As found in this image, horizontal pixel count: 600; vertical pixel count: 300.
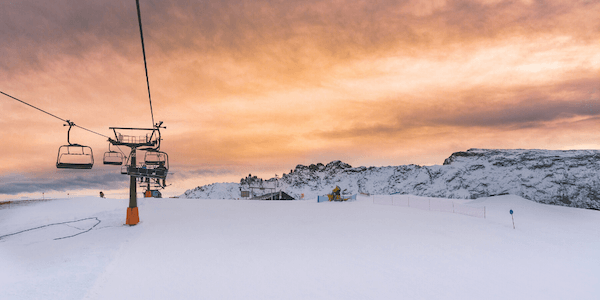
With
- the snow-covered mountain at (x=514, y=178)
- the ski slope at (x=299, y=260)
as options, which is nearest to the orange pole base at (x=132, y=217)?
the ski slope at (x=299, y=260)

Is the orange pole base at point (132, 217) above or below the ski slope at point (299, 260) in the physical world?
above

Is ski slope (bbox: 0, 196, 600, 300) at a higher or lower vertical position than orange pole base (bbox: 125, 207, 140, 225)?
lower

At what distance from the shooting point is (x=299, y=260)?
15547 millimetres

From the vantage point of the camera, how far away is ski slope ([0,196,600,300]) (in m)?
12.3

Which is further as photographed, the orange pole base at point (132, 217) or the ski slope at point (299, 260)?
the orange pole base at point (132, 217)

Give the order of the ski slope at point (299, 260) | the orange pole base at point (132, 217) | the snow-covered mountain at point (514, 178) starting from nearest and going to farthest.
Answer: the ski slope at point (299, 260), the orange pole base at point (132, 217), the snow-covered mountain at point (514, 178)

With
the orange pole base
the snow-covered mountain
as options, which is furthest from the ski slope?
the snow-covered mountain

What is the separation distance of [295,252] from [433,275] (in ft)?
23.5

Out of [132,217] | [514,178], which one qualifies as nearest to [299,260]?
[132,217]

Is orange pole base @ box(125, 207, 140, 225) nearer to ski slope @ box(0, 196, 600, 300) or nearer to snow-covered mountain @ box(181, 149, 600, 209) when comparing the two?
ski slope @ box(0, 196, 600, 300)

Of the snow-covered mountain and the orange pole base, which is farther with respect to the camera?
the snow-covered mountain

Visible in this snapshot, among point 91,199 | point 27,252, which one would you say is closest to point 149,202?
point 91,199

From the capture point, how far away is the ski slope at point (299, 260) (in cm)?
1226

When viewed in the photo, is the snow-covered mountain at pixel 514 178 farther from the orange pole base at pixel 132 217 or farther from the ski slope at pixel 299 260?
the orange pole base at pixel 132 217
